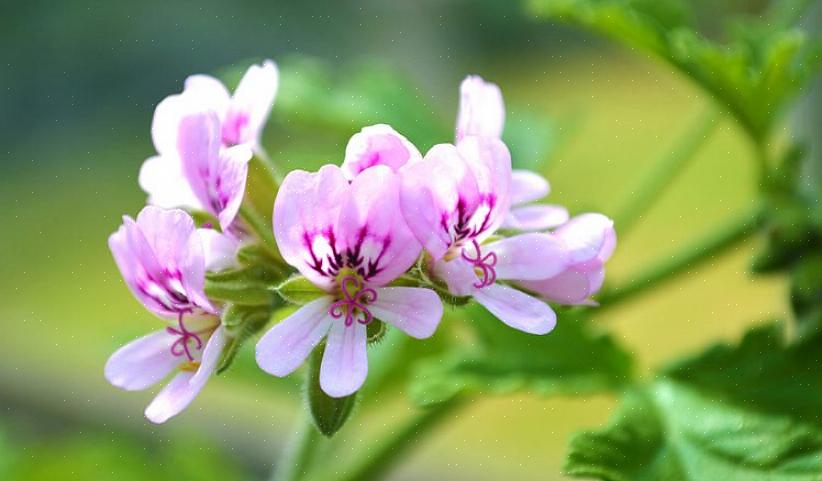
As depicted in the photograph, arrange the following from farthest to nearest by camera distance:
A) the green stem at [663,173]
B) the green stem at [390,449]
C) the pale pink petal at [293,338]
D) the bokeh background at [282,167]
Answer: the bokeh background at [282,167]
the green stem at [663,173]
the green stem at [390,449]
the pale pink petal at [293,338]

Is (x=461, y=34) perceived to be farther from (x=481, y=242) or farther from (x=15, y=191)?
(x=481, y=242)

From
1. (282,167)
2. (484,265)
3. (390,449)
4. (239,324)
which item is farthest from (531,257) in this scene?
(282,167)

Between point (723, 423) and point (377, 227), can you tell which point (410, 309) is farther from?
point (723, 423)

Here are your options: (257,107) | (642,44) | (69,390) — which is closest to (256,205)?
(257,107)

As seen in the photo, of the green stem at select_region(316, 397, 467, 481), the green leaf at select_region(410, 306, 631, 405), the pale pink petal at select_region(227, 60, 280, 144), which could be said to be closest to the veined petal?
the pale pink petal at select_region(227, 60, 280, 144)

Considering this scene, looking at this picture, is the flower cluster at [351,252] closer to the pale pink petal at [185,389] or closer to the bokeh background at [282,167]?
the pale pink petal at [185,389]

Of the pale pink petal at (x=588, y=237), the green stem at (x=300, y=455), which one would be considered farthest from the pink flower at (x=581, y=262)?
the green stem at (x=300, y=455)

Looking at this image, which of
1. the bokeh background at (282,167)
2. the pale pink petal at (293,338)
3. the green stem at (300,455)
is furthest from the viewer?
the bokeh background at (282,167)
